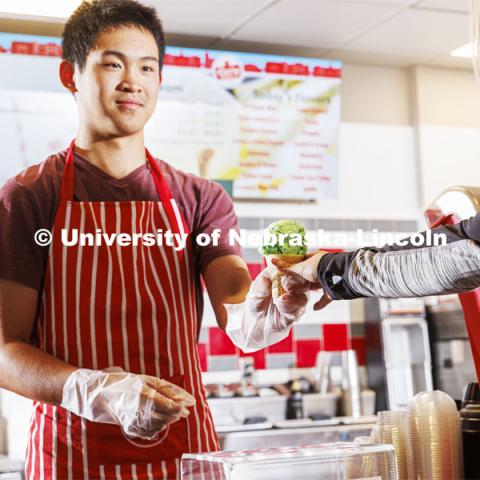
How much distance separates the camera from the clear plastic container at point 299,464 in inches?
53.1

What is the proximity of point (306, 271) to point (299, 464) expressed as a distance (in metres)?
0.39

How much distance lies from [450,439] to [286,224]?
51cm

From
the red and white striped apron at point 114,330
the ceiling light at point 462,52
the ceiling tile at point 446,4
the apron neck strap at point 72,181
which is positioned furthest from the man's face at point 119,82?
the ceiling light at point 462,52

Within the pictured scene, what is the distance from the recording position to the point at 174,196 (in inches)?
88.3

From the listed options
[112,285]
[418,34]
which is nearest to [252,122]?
[418,34]

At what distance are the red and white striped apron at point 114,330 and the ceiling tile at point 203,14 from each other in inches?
72.3

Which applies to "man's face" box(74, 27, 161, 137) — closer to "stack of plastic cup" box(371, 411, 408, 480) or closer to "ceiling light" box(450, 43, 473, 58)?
"stack of plastic cup" box(371, 411, 408, 480)

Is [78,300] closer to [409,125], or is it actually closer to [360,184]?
[360,184]

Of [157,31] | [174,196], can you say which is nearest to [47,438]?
[174,196]

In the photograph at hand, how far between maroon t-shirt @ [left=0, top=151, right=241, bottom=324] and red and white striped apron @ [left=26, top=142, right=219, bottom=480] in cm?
3

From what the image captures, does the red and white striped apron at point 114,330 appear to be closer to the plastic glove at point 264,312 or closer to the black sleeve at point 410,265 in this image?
the plastic glove at point 264,312

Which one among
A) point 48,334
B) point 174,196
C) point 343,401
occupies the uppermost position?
point 174,196

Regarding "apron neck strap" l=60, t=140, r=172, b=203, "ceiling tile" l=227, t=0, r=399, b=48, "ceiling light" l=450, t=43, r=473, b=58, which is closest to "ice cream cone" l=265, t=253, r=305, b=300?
"apron neck strap" l=60, t=140, r=172, b=203

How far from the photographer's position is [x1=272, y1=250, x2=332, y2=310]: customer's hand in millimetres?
1616
